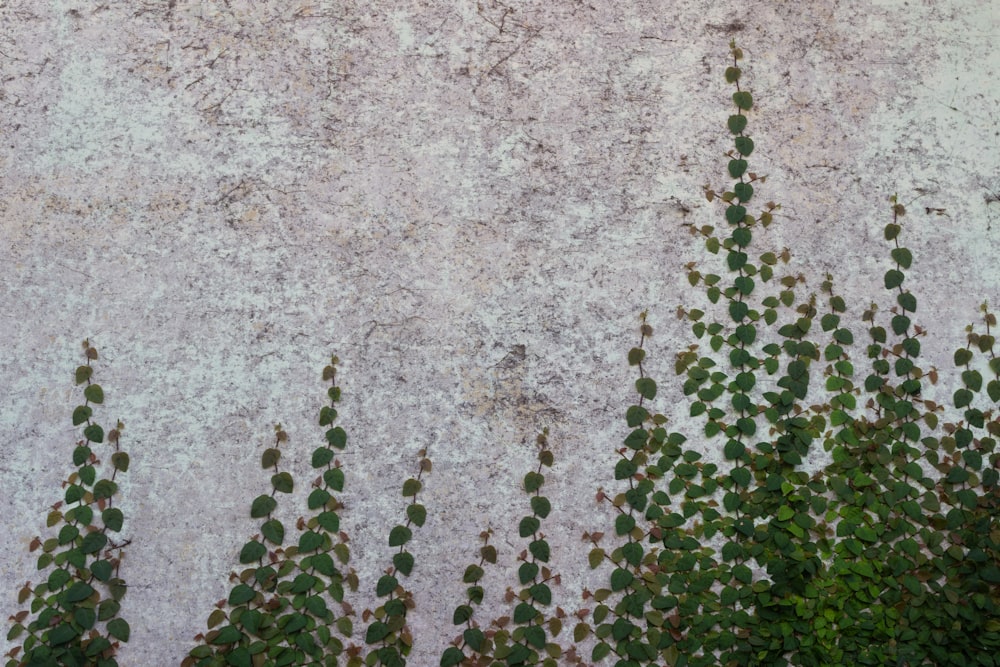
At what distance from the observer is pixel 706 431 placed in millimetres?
2770

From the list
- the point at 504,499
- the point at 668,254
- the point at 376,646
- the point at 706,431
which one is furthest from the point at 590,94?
the point at 376,646

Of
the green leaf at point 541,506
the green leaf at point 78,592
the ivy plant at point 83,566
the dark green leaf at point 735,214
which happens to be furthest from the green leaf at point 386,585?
the dark green leaf at point 735,214

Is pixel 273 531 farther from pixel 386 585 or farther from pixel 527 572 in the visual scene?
pixel 527 572

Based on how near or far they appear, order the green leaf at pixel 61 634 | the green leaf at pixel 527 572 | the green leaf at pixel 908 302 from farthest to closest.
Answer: the green leaf at pixel 908 302, the green leaf at pixel 527 572, the green leaf at pixel 61 634

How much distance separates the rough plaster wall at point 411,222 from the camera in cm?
271

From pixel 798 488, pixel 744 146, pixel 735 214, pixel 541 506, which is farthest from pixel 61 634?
pixel 744 146

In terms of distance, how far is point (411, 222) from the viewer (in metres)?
2.81

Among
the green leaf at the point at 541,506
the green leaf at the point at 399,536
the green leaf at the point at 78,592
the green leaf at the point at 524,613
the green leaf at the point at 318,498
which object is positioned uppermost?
the green leaf at the point at 541,506

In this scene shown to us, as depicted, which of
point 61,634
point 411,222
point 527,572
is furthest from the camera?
point 411,222

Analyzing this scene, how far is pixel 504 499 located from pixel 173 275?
1.29 m

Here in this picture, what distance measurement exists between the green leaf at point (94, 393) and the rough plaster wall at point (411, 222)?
0.17ft

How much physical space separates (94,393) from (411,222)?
114 cm

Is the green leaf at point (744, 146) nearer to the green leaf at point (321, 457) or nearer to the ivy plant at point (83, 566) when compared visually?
the green leaf at point (321, 457)

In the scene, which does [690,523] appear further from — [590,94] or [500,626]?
[590,94]
